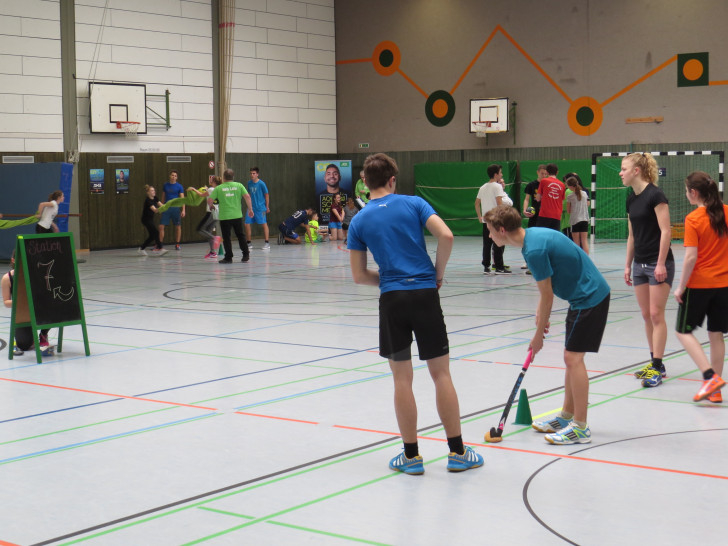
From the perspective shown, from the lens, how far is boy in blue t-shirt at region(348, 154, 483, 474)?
203 inches

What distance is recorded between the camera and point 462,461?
5207mm

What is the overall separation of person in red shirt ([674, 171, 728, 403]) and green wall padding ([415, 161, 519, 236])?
2111 cm

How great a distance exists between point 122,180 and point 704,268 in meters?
20.7

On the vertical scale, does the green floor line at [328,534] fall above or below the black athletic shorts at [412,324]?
below

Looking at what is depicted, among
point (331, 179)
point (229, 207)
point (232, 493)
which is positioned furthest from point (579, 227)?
point (331, 179)

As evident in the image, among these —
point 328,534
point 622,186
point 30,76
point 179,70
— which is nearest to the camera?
point 328,534

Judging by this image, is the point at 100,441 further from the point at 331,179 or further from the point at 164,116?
Answer: the point at 331,179

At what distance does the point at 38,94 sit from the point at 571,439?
67.0 feet

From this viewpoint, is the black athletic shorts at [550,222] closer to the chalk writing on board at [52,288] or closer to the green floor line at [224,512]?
the chalk writing on board at [52,288]

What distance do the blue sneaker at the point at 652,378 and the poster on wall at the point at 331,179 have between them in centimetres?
2300

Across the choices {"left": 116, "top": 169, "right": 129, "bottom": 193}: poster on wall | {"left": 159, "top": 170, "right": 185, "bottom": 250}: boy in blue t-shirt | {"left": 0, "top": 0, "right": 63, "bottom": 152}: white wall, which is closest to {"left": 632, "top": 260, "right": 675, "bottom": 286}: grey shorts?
{"left": 159, "top": 170, "right": 185, "bottom": 250}: boy in blue t-shirt

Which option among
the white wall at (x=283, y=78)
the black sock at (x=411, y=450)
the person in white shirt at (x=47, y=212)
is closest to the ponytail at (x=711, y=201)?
the black sock at (x=411, y=450)

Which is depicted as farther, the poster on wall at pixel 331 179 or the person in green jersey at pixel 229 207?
the poster on wall at pixel 331 179

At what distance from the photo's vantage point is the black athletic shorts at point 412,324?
16.9 feet
